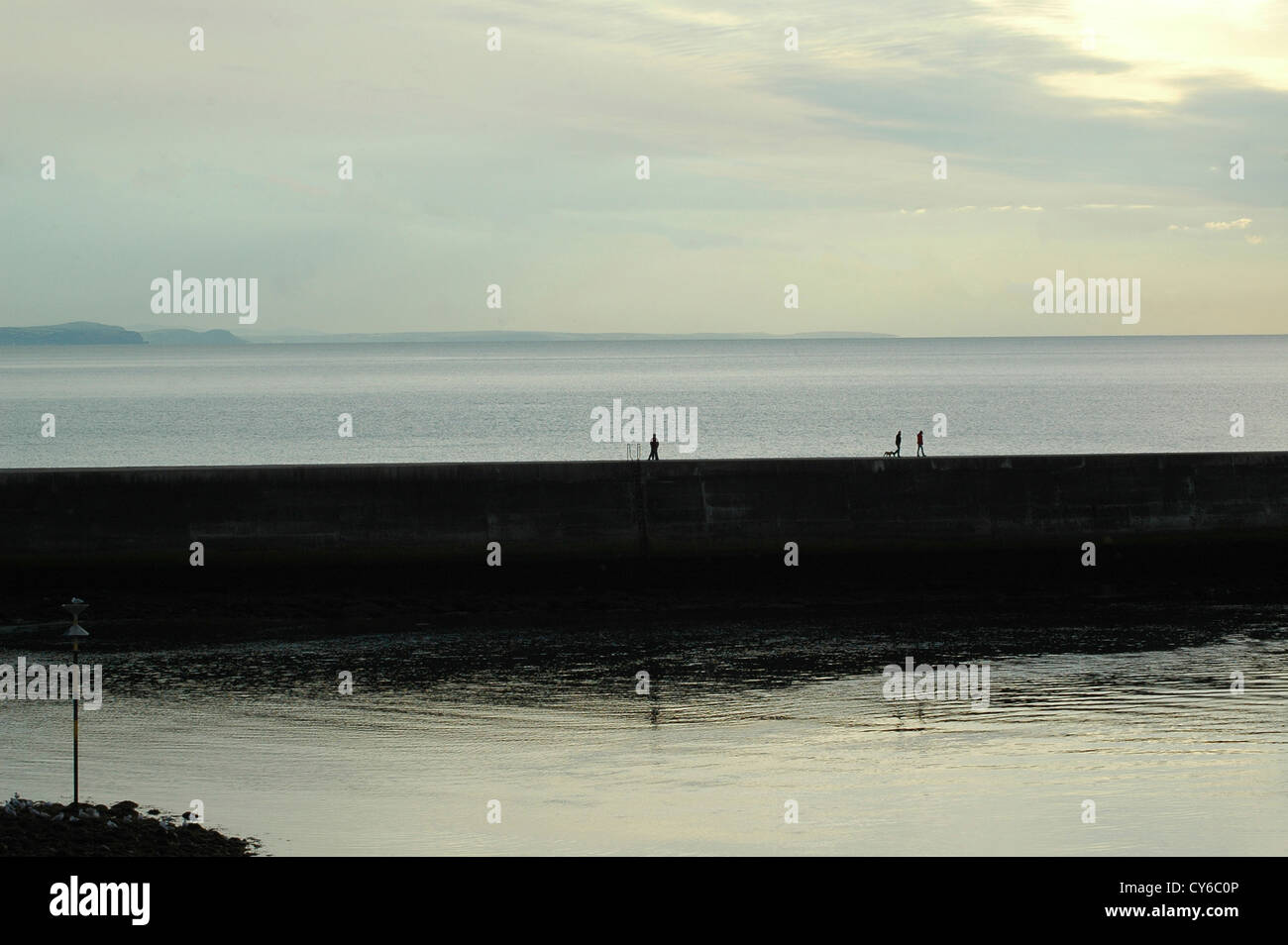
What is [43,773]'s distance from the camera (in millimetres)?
17312

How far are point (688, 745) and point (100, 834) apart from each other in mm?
7956

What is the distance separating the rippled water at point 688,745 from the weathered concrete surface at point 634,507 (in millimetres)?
3822

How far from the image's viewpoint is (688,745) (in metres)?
19.0

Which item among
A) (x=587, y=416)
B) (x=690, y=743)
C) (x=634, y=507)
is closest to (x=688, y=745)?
(x=690, y=743)

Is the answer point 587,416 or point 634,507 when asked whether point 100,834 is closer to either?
point 634,507

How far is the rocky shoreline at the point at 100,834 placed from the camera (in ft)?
43.0

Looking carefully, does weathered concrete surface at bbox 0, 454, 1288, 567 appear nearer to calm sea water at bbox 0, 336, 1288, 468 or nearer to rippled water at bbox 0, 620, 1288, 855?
rippled water at bbox 0, 620, 1288, 855

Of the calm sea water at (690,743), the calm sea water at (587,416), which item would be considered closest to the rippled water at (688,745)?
the calm sea water at (690,743)

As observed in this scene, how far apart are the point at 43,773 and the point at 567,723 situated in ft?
22.8

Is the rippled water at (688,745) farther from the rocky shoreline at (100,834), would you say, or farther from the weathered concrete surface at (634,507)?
the weathered concrete surface at (634,507)

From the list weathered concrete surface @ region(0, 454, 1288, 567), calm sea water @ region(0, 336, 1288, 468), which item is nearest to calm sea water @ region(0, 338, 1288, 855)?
weathered concrete surface @ region(0, 454, 1288, 567)

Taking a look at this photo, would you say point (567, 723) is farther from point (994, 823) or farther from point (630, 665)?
point (994, 823)

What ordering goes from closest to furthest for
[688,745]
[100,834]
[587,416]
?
[100,834]
[688,745]
[587,416]
